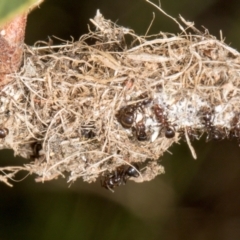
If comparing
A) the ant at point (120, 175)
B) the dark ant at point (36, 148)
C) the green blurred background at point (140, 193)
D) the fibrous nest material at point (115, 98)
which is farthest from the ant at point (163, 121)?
the green blurred background at point (140, 193)

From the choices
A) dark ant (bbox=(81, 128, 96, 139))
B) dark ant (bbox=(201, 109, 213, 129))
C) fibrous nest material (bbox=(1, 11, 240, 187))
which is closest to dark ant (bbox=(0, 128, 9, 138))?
fibrous nest material (bbox=(1, 11, 240, 187))

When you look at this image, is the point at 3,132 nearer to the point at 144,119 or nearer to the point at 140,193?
the point at 144,119

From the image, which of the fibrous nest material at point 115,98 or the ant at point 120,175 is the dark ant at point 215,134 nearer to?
the fibrous nest material at point 115,98

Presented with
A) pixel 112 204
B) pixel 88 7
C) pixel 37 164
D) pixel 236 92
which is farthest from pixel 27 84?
pixel 112 204

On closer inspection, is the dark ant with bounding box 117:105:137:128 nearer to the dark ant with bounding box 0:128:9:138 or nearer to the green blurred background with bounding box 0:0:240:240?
the dark ant with bounding box 0:128:9:138

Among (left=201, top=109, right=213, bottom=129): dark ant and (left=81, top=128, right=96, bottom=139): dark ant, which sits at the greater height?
(left=201, top=109, right=213, bottom=129): dark ant

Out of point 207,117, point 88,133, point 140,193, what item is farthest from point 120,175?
point 140,193

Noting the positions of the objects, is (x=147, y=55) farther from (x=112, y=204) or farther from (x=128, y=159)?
(x=112, y=204)
